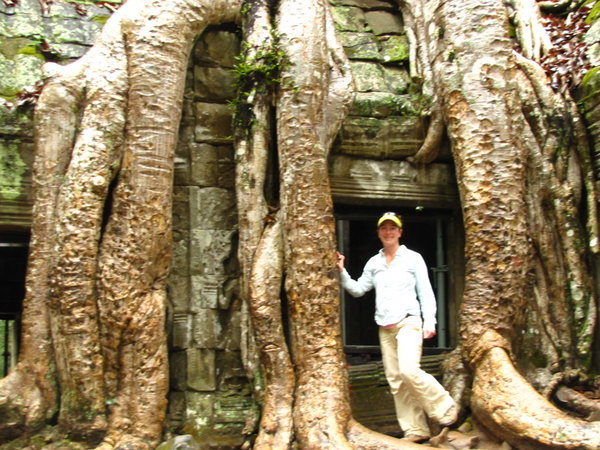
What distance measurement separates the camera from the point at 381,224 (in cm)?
378

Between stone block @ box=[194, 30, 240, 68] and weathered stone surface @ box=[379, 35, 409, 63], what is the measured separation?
1.09m

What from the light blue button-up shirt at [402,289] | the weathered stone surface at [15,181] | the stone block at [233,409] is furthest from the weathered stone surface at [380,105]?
the weathered stone surface at [15,181]

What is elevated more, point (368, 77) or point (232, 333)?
point (368, 77)

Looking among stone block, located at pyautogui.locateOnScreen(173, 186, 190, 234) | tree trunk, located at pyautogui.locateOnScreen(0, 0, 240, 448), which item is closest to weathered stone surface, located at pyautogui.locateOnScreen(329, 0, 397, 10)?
tree trunk, located at pyautogui.locateOnScreen(0, 0, 240, 448)

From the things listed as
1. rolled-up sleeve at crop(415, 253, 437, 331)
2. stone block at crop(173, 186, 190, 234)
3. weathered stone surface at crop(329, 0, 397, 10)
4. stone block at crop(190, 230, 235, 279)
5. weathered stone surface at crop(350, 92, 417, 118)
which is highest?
weathered stone surface at crop(329, 0, 397, 10)

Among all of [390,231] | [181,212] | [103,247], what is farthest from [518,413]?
[103,247]

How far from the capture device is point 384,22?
498cm

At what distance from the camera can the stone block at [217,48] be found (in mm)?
4398

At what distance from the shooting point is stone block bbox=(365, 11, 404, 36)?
4.95 m

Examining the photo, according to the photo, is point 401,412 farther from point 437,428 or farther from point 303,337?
point 303,337

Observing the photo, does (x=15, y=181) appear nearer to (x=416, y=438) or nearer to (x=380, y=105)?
(x=380, y=105)

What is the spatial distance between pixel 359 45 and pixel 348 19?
9.9 inches

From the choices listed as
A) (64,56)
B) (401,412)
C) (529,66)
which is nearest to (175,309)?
(401,412)

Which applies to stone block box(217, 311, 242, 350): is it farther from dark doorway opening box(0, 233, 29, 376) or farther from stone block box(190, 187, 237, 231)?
dark doorway opening box(0, 233, 29, 376)
